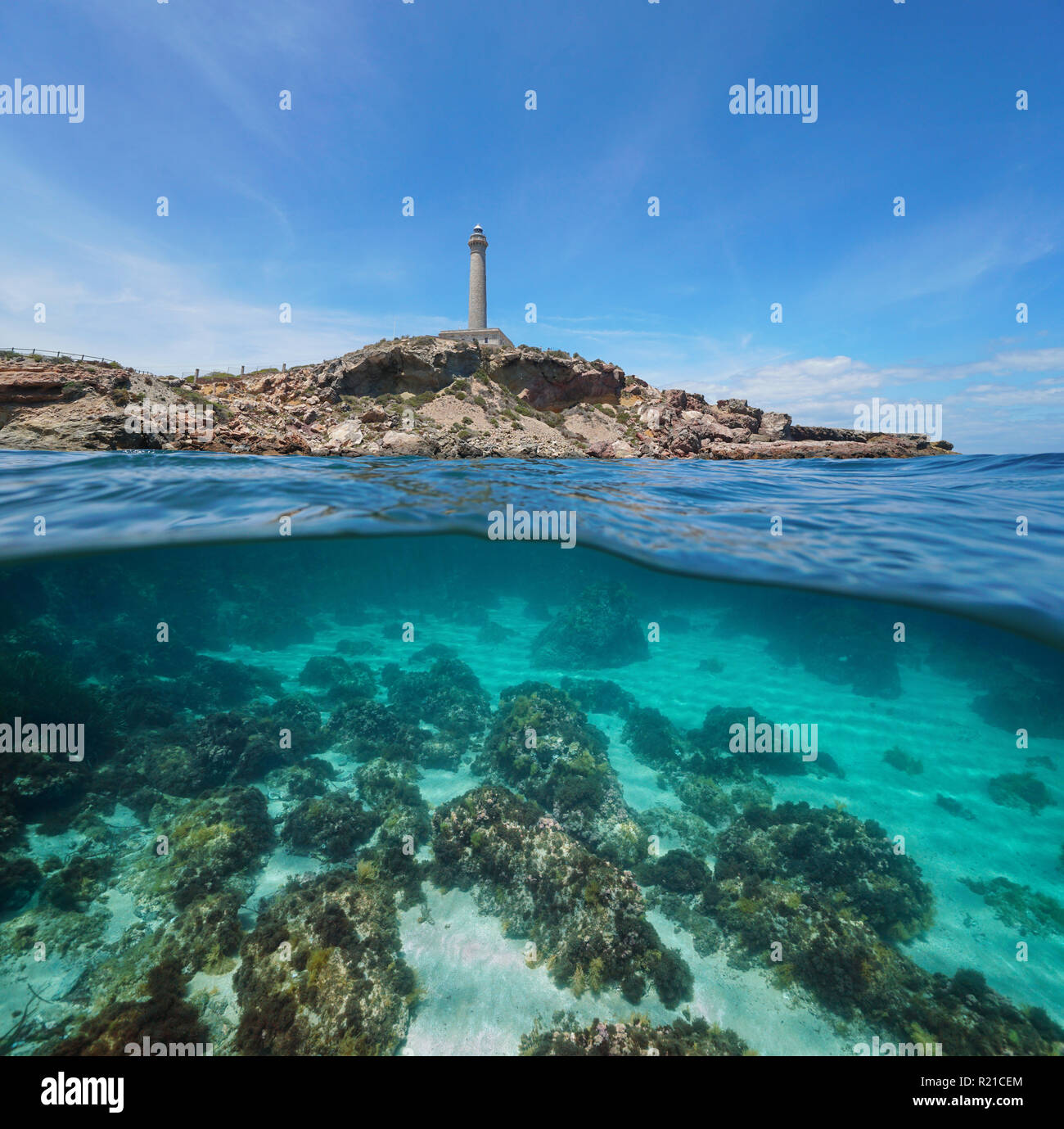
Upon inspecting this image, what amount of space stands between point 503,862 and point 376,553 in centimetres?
1092

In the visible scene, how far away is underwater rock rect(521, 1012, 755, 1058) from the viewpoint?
3936 mm

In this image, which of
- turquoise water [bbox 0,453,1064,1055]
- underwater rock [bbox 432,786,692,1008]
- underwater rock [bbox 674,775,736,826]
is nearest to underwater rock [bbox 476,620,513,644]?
turquoise water [bbox 0,453,1064,1055]

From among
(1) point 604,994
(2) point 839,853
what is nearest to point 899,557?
Answer: (2) point 839,853

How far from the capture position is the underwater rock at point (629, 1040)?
3936 millimetres

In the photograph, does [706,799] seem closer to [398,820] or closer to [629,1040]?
[629,1040]

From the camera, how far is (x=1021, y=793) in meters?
8.07

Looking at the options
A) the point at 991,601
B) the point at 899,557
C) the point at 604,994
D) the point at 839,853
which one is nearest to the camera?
the point at 604,994

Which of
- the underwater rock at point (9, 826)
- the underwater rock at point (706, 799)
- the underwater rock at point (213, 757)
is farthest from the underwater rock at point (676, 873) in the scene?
the underwater rock at point (9, 826)

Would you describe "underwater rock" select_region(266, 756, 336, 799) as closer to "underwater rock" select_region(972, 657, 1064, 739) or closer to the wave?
the wave

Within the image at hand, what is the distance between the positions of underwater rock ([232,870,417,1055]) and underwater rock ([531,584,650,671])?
34.0ft

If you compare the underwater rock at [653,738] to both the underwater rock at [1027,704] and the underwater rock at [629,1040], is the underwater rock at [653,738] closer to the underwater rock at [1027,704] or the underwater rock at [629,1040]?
the underwater rock at [629,1040]

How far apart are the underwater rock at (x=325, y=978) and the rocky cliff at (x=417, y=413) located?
644 inches
